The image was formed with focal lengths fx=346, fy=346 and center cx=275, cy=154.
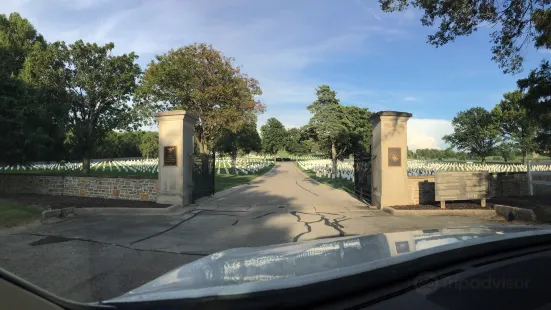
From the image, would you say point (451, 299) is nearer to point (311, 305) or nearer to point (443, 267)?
point (443, 267)

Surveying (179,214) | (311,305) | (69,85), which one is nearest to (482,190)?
(179,214)

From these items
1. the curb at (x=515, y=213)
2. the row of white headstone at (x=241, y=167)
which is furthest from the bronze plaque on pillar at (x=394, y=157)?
the row of white headstone at (x=241, y=167)

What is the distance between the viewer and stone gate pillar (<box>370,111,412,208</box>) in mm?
11656

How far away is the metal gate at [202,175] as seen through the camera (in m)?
13.2

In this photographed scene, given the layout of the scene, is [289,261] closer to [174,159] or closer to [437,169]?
[174,159]

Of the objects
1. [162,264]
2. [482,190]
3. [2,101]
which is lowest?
[162,264]

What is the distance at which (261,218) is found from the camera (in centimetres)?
1015

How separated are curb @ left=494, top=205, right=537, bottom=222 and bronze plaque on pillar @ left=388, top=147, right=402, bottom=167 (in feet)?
10.0

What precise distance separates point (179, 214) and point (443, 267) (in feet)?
32.4

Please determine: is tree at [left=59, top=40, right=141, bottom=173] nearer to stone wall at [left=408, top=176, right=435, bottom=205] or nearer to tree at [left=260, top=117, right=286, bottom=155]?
stone wall at [left=408, top=176, right=435, bottom=205]

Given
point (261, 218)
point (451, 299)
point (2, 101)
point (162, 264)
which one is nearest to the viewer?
point (451, 299)

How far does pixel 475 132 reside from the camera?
47.3m

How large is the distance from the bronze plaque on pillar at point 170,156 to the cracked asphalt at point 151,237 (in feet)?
6.03

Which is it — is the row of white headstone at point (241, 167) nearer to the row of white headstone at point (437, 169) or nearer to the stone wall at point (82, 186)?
the row of white headstone at point (437, 169)
